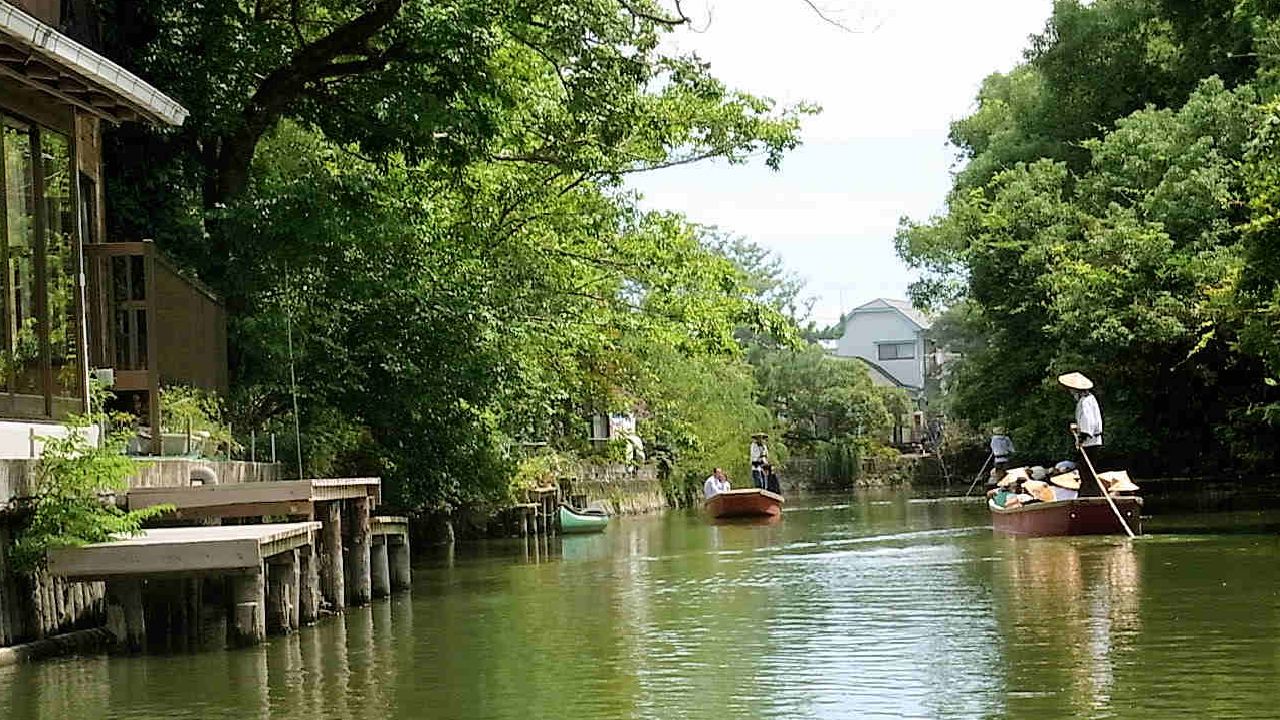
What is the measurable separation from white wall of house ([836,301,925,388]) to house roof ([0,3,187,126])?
78369 millimetres

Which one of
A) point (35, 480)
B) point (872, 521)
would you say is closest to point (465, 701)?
point (35, 480)

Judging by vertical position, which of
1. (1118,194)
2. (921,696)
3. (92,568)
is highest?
(1118,194)

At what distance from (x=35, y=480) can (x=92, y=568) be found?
964mm

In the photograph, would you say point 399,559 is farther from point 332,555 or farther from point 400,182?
point 400,182

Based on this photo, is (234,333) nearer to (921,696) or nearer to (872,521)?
(921,696)

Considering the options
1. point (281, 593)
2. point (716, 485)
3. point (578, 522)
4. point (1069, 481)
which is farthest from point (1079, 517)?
point (716, 485)

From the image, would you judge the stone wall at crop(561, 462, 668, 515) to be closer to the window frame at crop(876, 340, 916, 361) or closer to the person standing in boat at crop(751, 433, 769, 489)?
the person standing in boat at crop(751, 433, 769, 489)

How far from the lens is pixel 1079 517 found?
78.3 feet

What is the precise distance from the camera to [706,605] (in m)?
16.5

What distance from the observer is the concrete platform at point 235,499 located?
1446 centimetres

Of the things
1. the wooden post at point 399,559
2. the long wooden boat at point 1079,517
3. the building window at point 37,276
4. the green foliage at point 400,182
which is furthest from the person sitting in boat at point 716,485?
the building window at point 37,276

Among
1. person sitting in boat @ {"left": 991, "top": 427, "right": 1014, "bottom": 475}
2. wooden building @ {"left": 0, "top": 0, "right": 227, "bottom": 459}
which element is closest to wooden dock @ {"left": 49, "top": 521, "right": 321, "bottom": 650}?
wooden building @ {"left": 0, "top": 0, "right": 227, "bottom": 459}

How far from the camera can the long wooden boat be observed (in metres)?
23.6

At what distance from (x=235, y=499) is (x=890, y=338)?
3199 inches
